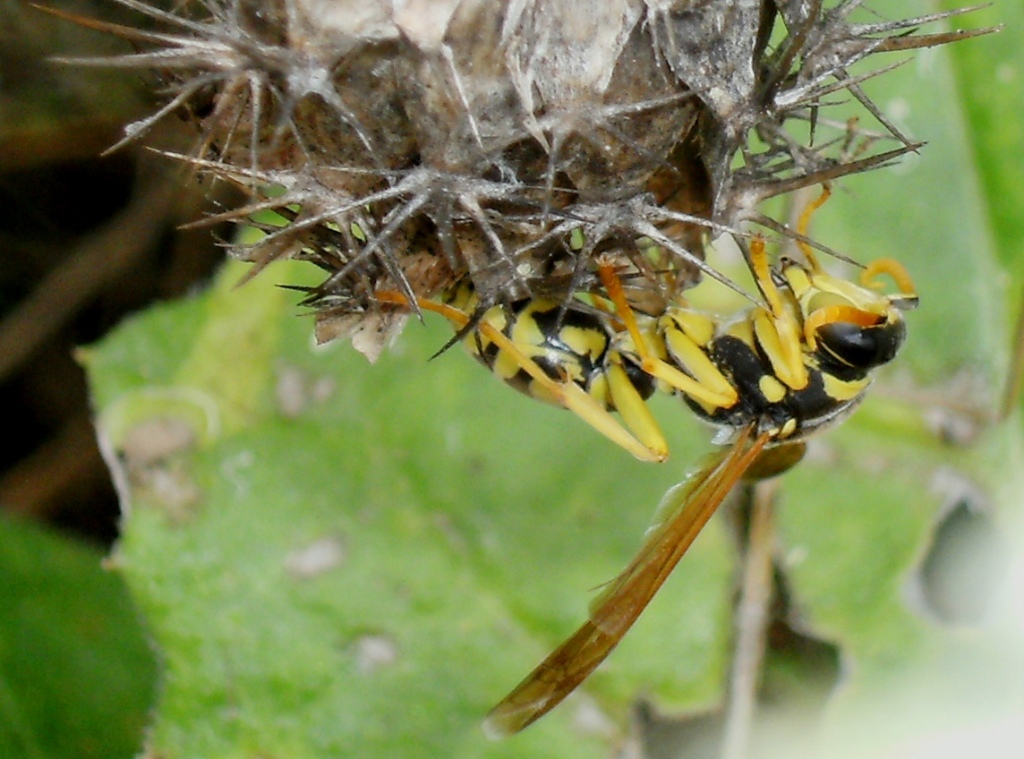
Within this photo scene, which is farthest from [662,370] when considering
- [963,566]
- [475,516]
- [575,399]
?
[963,566]

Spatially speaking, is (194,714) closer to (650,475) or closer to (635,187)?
(650,475)

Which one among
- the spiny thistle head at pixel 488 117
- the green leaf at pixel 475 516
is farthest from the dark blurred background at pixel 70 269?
the spiny thistle head at pixel 488 117

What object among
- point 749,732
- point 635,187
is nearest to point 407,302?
point 635,187

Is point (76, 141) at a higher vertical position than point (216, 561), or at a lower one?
higher

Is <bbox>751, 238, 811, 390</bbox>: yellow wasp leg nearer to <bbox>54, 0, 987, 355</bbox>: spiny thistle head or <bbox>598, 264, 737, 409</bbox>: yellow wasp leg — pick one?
<bbox>598, 264, 737, 409</bbox>: yellow wasp leg

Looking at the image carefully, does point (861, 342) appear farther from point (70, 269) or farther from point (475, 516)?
point (70, 269)

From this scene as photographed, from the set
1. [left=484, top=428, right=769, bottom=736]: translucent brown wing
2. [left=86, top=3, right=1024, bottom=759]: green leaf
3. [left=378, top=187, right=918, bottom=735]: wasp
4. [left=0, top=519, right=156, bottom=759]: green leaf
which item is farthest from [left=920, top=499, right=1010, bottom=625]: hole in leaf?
[left=0, top=519, right=156, bottom=759]: green leaf

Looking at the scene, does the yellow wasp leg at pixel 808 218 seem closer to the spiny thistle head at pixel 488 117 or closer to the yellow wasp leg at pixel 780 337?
the yellow wasp leg at pixel 780 337

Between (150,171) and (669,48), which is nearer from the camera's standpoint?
(669,48)
